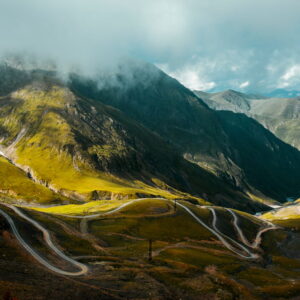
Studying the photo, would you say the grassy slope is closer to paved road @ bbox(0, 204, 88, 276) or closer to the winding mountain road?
paved road @ bbox(0, 204, 88, 276)

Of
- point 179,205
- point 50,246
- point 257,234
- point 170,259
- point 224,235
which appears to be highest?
point 179,205

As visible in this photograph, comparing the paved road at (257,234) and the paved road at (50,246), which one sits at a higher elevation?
the paved road at (257,234)

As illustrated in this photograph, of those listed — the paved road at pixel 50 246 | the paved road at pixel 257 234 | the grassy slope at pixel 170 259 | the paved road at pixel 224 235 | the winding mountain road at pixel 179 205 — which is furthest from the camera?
the paved road at pixel 257 234

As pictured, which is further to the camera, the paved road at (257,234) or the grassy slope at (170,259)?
the paved road at (257,234)

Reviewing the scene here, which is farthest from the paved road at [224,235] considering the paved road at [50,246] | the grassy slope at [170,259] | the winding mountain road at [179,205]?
the paved road at [50,246]

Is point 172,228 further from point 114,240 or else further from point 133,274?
point 133,274

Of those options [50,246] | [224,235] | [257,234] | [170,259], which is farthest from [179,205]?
[50,246]

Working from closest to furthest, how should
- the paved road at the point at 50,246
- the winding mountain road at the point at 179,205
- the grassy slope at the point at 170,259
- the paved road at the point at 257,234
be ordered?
the paved road at the point at 50,246, the grassy slope at the point at 170,259, the winding mountain road at the point at 179,205, the paved road at the point at 257,234

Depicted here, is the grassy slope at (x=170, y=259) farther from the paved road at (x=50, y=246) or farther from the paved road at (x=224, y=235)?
the paved road at (x=224, y=235)

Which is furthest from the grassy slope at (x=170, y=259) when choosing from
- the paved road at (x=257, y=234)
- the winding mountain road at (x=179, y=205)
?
the paved road at (x=257, y=234)

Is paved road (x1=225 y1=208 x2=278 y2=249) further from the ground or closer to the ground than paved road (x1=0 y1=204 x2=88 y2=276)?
further from the ground

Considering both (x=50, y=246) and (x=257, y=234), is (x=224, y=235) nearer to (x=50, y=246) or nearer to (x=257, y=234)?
(x=257, y=234)

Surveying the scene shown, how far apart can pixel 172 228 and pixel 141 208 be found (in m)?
23.4

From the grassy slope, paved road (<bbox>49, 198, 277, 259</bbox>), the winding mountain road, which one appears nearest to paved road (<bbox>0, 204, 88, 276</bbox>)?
the winding mountain road
